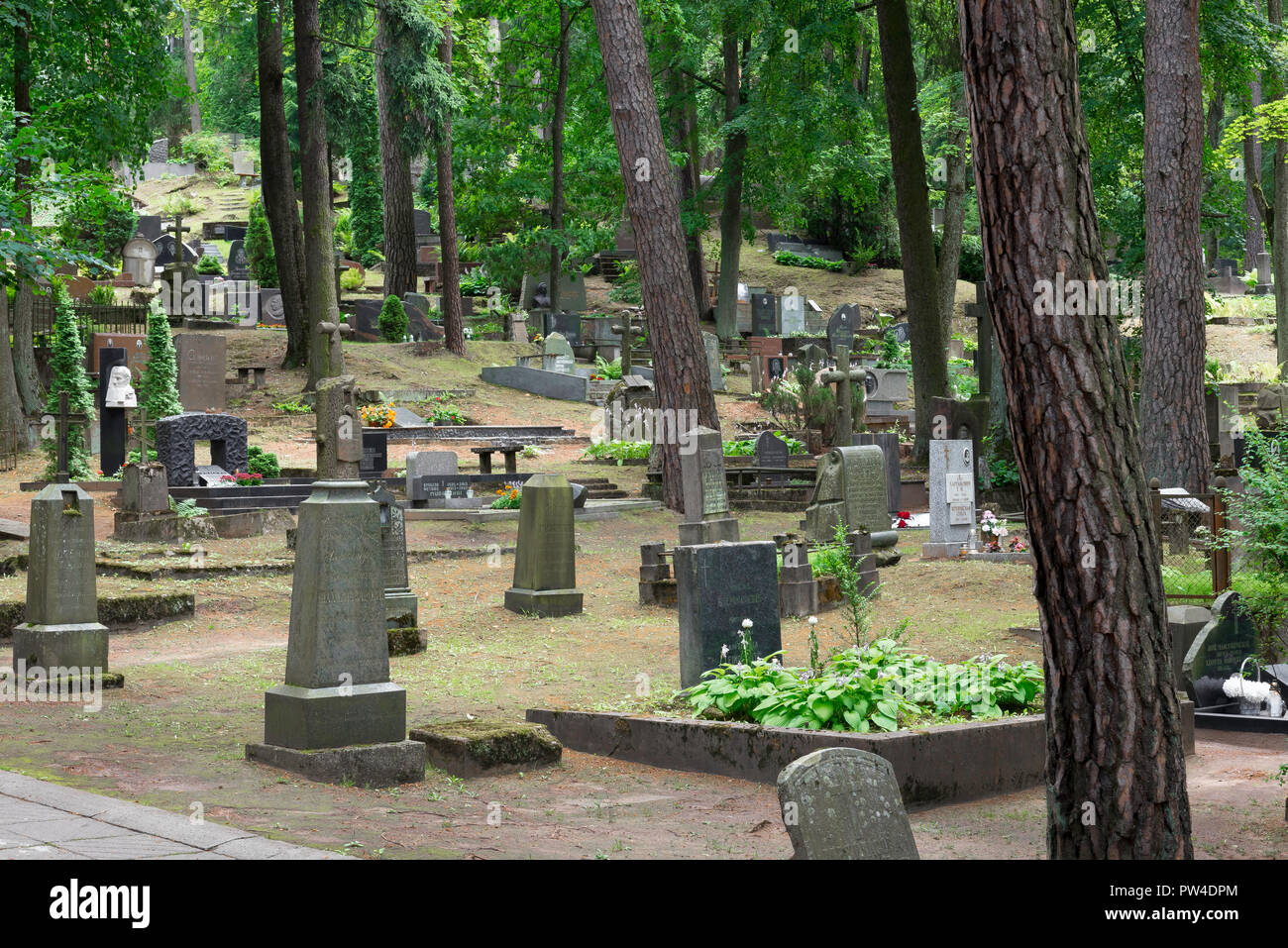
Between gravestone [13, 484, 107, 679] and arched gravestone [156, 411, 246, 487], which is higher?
arched gravestone [156, 411, 246, 487]

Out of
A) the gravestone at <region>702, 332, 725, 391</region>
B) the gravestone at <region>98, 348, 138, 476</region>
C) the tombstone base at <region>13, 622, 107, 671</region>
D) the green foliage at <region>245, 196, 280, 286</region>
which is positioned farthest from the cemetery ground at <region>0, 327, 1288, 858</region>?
the green foliage at <region>245, 196, 280, 286</region>

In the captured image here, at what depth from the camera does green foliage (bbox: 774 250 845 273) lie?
4656cm

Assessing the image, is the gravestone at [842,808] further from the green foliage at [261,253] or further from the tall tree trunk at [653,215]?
the green foliage at [261,253]

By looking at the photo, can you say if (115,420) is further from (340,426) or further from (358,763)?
(358,763)

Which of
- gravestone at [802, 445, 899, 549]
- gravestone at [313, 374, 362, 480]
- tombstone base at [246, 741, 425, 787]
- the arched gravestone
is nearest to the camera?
tombstone base at [246, 741, 425, 787]

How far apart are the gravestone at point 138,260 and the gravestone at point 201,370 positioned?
11674mm

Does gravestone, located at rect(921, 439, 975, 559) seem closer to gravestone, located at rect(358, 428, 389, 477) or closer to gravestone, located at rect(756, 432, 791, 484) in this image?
gravestone, located at rect(756, 432, 791, 484)

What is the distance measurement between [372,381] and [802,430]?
9.78m

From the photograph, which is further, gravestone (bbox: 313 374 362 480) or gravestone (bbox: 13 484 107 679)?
gravestone (bbox: 313 374 362 480)

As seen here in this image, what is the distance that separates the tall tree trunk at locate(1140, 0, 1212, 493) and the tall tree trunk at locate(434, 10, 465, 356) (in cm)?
1942

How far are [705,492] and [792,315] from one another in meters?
27.4

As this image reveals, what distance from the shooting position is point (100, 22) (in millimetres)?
22203
